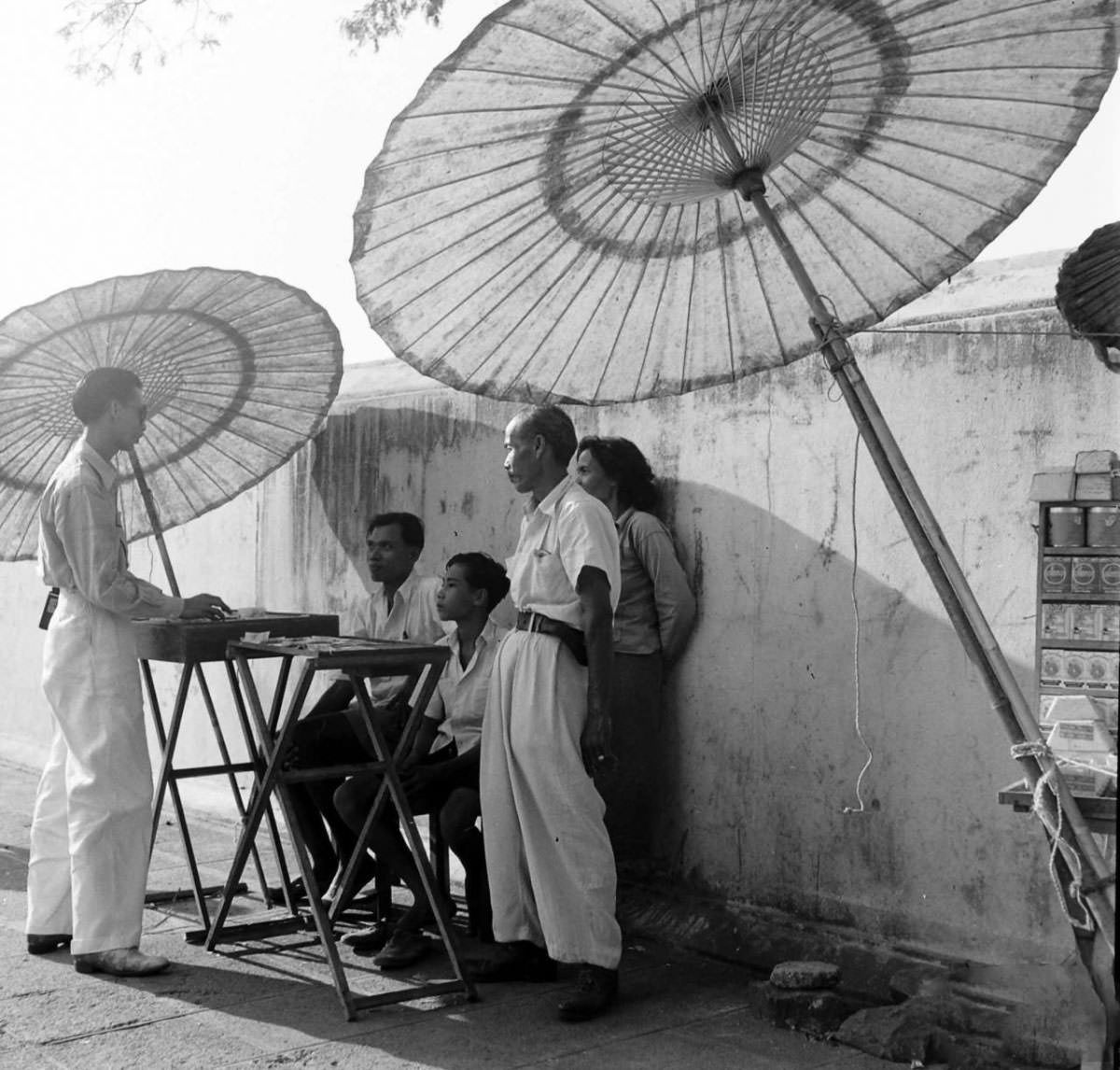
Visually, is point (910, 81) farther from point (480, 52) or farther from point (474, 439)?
point (474, 439)

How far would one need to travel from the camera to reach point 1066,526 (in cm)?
349

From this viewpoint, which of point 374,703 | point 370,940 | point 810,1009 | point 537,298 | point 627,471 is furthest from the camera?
point 374,703

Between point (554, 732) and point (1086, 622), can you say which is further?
point (554, 732)

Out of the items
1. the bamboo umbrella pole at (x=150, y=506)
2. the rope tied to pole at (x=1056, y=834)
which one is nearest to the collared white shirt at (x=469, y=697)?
the bamboo umbrella pole at (x=150, y=506)

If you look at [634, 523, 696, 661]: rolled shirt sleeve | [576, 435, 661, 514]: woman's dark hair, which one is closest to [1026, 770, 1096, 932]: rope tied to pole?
[634, 523, 696, 661]: rolled shirt sleeve

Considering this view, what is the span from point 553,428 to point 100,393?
152 cm

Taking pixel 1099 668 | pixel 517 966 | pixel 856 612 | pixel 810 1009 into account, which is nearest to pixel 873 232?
pixel 1099 668

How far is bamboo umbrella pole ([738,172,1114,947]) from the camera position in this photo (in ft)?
9.53

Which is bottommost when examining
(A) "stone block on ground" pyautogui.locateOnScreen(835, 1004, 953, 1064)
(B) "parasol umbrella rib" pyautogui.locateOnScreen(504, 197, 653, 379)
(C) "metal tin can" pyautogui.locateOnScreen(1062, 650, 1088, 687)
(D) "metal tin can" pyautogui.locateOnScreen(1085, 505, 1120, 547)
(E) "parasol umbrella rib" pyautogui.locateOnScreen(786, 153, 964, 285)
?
(A) "stone block on ground" pyautogui.locateOnScreen(835, 1004, 953, 1064)

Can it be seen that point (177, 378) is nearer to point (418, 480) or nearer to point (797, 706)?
point (418, 480)

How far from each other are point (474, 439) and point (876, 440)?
2.88 metres

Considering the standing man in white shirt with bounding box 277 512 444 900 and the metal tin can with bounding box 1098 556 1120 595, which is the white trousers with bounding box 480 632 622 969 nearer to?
the standing man in white shirt with bounding box 277 512 444 900

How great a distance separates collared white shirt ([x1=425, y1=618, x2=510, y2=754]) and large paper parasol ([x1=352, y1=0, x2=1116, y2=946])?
1.35 m

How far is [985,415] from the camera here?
400 centimetres
